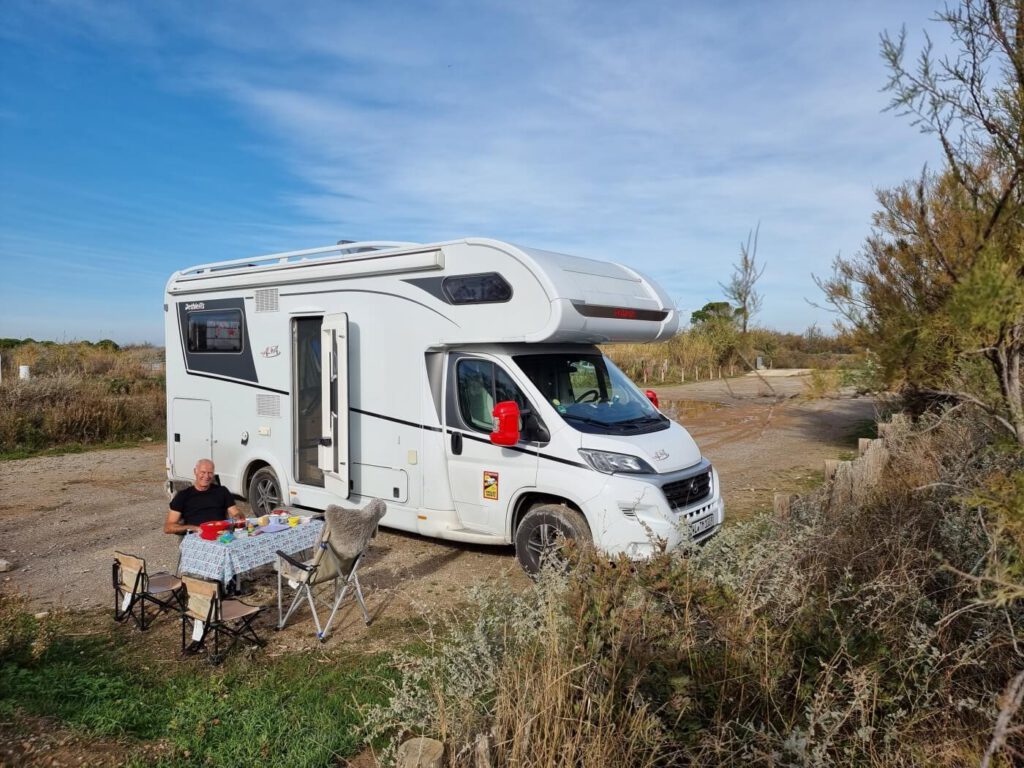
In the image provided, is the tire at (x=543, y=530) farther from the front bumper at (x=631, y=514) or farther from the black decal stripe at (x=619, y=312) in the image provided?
the black decal stripe at (x=619, y=312)

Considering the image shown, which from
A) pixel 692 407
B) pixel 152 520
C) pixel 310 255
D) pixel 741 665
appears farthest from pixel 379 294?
pixel 692 407

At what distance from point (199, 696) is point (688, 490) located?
160 inches

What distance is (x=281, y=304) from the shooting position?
26.6ft

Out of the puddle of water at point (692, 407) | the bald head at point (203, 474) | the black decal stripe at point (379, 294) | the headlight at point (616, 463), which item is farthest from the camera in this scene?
the puddle of water at point (692, 407)

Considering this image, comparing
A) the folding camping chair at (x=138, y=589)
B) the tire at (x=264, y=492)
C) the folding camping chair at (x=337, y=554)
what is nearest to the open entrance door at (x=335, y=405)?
the tire at (x=264, y=492)

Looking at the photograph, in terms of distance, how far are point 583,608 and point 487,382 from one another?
3551mm

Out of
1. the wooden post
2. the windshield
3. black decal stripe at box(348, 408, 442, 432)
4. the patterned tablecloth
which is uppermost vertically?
the windshield

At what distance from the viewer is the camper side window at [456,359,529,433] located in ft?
21.5

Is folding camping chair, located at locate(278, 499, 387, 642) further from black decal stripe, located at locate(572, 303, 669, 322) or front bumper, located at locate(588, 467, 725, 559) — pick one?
black decal stripe, located at locate(572, 303, 669, 322)

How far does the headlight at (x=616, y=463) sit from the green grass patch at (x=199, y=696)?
7.49 feet

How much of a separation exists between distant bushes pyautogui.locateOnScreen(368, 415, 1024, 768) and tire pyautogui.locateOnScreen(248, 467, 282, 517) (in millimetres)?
4727

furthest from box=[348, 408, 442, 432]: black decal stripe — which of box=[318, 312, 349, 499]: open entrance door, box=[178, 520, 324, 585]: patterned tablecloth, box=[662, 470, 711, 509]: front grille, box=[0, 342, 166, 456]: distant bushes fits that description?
box=[0, 342, 166, 456]: distant bushes

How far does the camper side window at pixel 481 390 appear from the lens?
6.55m

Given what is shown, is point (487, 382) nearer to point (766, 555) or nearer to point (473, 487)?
point (473, 487)
